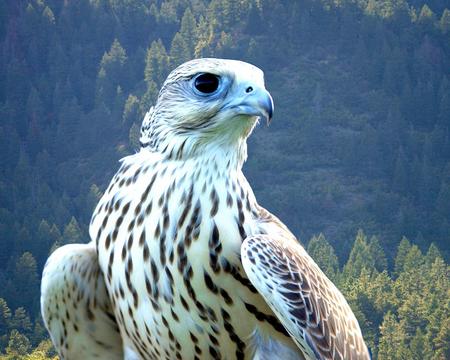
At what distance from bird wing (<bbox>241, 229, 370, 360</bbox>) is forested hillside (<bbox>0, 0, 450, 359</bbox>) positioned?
20.9m

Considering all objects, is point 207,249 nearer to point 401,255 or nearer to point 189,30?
point 401,255

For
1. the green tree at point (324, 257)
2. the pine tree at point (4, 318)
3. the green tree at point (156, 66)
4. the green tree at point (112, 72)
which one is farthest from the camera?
the green tree at point (112, 72)

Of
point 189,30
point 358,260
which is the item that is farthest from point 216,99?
point 189,30

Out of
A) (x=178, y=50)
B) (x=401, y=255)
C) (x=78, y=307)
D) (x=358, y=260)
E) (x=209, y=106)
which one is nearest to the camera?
(x=209, y=106)

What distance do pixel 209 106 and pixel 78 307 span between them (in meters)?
0.90

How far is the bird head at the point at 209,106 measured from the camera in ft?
9.88

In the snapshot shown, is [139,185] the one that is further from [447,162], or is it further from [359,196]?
[447,162]

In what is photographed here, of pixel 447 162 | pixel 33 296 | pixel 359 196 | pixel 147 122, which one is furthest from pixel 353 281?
pixel 147 122

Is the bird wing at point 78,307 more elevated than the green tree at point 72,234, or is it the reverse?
the bird wing at point 78,307

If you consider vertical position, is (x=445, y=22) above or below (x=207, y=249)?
below

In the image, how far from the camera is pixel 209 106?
3.06 meters

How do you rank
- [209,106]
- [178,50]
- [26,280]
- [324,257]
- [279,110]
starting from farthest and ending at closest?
1. [178,50]
2. [279,110]
3. [26,280]
4. [324,257]
5. [209,106]

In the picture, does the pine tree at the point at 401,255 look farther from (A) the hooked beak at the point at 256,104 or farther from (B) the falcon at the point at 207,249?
(A) the hooked beak at the point at 256,104

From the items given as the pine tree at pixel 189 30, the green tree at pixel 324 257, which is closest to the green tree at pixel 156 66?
the pine tree at pixel 189 30
